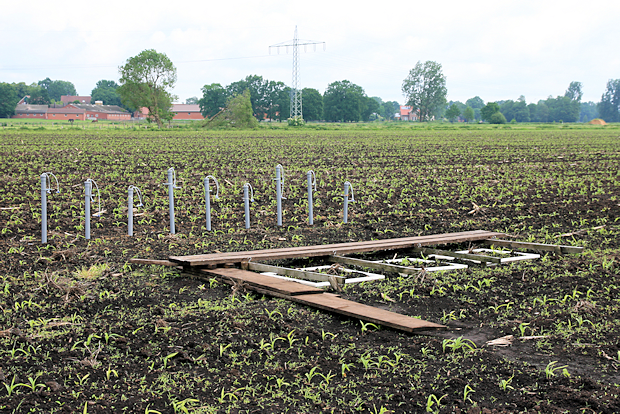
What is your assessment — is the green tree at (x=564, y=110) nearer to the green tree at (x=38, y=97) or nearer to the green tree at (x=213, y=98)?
the green tree at (x=213, y=98)

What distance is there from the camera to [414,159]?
27156mm

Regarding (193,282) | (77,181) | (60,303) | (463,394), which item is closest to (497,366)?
(463,394)

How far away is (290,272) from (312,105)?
446 ft

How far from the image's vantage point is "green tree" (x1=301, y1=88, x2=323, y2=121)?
141 m

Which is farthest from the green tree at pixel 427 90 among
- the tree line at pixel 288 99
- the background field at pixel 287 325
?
the background field at pixel 287 325

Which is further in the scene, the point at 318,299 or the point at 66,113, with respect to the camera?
the point at 66,113

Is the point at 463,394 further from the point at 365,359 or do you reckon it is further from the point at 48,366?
the point at 48,366

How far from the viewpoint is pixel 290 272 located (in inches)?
309

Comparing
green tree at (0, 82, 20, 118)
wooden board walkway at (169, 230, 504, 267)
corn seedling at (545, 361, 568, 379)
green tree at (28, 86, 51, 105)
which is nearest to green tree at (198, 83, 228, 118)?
green tree at (0, 82, 20, 118)

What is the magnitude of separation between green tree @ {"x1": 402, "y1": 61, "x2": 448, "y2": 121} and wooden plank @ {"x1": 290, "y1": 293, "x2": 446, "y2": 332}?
166 m

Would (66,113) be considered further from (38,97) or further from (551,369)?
(551,369)

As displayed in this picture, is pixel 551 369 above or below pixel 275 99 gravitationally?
below

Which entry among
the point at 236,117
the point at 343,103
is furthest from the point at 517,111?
the point at 236,117

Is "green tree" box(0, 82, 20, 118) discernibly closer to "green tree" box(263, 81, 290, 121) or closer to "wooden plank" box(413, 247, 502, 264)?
"green tree" box(263, 81, 290, 121)
